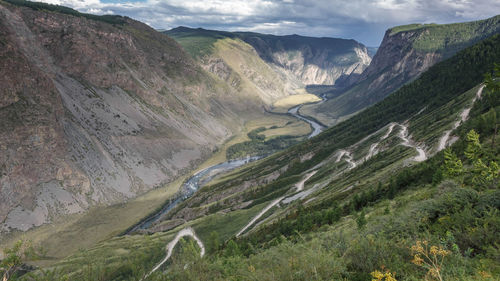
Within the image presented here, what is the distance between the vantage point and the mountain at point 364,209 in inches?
707

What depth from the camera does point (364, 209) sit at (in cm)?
4378

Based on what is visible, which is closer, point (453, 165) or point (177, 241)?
point (453, 165)

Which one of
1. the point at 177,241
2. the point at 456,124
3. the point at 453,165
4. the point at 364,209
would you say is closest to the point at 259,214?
the point at 177,241

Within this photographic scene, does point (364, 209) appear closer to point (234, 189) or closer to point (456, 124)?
→ point (456, 124)

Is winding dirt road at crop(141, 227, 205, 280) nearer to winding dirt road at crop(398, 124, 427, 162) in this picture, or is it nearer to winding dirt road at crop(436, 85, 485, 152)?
winding dirt road at crop(398, 124, 427, 162)

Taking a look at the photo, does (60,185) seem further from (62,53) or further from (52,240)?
(62,53)

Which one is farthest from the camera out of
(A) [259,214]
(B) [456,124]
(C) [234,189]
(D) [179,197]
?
(D) [179,197]

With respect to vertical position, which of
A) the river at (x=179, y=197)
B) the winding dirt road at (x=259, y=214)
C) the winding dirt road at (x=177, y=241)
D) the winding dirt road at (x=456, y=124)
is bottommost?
the river at (x=179, y=197)

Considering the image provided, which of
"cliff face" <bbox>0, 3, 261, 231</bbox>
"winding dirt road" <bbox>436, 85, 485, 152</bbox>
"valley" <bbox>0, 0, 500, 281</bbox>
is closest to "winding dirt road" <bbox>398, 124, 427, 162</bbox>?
"valley" <bbox>0, 0, 500, 281</bbox>

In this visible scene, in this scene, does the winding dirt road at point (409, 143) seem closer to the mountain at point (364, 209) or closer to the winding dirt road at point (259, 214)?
the mountain at point (364, 209)

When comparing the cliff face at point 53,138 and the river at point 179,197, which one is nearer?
the cliff face at point 53,138

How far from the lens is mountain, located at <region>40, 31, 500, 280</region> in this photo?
18.0 m

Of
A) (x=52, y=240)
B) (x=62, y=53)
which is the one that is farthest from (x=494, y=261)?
(x=62, y=53)

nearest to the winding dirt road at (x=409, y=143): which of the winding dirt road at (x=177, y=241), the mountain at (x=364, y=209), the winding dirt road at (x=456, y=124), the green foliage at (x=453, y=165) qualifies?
the mountain at (x=364, y=209)
